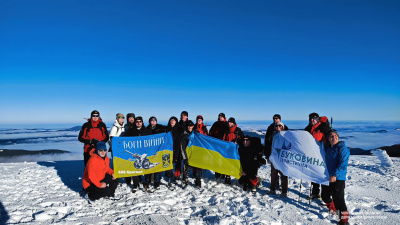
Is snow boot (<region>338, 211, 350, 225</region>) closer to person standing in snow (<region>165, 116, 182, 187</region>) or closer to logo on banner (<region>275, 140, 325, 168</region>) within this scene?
logo on banner (<region>275, 140, 325, 168</region>)

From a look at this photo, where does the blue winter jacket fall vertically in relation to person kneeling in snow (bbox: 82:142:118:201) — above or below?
above

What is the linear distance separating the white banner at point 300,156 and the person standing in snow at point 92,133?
5172mm

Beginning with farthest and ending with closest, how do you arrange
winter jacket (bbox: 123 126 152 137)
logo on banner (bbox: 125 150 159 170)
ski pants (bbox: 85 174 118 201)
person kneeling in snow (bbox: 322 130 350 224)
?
1. winter jacket (bbox: 123 126 152 137)
2. logo on banner (bbox: 125 150 159 170)
3. ski pants (bbox: 85 174 118 201)
4. person kneeling in snow (bbox: 322 130 350 224)

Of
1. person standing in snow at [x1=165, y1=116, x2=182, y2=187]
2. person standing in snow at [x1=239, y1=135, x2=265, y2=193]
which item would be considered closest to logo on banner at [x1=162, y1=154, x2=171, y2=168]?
person standing in snow at [x1=165, y1=116, x2=182, y2=187]

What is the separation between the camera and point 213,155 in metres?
6.43

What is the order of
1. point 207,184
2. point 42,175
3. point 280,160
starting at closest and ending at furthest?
point 280,160 < point 207,184 < point 42,175

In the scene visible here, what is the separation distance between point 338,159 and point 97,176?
562 cm

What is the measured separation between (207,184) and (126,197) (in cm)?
258

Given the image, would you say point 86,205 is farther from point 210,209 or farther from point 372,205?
point 372,205

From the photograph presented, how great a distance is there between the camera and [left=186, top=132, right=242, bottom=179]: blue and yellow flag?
618 cm

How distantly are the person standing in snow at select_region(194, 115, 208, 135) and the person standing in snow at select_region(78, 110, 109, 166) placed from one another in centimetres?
298

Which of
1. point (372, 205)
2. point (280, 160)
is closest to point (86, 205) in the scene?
point (280, 160)

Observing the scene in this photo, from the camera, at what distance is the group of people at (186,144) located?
14.3ft

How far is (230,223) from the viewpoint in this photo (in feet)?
13.6
